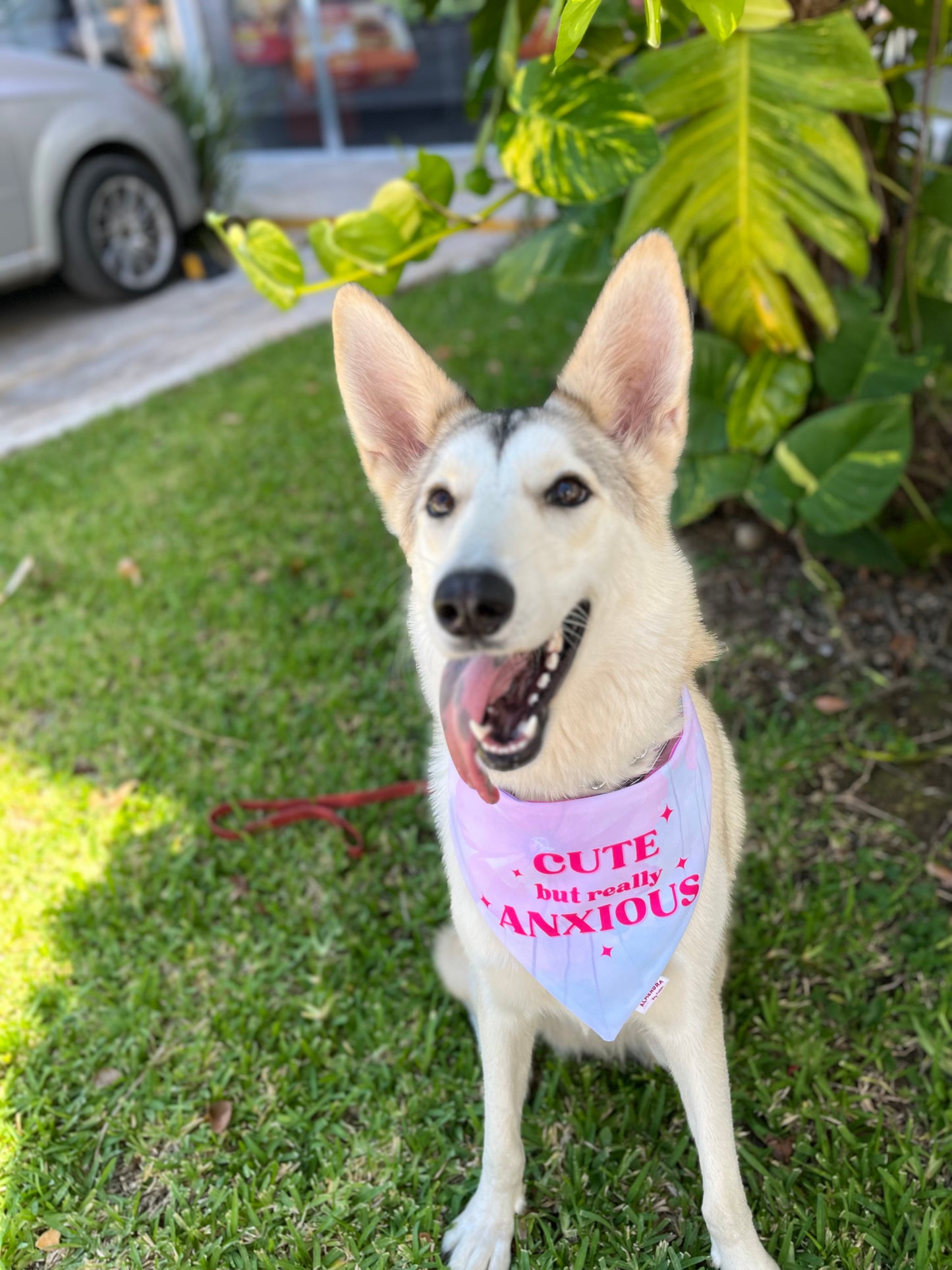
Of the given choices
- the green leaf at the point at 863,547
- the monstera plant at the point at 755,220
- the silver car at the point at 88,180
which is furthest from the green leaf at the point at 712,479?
the silver car at the point at 88,180

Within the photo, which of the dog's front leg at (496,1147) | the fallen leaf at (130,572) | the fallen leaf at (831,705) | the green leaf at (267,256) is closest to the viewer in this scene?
the dog's front leg at (496,1147)

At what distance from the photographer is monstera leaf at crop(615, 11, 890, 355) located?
2.85 m

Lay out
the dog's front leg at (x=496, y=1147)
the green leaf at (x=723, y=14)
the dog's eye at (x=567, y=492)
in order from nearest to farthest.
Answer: the dog's eye at (x=567, y=492) → the green leaf at (x=723, y=14) → the dog's front leg at (x=496, y=1147)

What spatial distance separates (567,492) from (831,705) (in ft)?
6.94

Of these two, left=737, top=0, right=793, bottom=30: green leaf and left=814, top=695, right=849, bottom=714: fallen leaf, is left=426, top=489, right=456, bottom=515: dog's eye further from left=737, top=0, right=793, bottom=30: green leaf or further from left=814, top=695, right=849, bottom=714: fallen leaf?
left=814, top=695, right=849, bottom=714: fallen leaf

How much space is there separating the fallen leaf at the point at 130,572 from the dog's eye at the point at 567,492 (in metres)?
3.40

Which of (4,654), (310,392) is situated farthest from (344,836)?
(310,392)

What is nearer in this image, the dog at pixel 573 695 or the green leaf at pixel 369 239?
the dog at pixel 573 695

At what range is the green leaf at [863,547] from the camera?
3.63 metres

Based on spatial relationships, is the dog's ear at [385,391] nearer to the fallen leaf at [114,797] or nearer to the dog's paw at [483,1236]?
the dog's paw at [483,1236]

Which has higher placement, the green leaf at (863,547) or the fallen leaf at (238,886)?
the green leaf at (863,547)

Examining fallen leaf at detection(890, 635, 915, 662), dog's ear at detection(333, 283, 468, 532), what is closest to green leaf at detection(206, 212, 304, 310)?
dog's ear at detection(333, 283, 468, 532)

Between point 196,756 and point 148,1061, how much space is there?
50.7 inches

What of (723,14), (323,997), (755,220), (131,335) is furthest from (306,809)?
(131,335)
